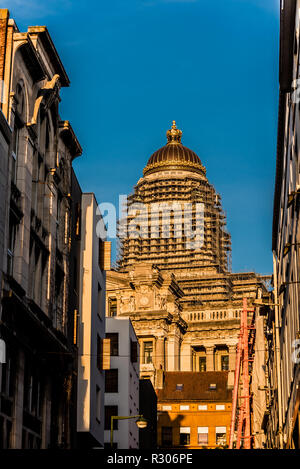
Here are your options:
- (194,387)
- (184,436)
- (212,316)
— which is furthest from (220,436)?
(212,316)

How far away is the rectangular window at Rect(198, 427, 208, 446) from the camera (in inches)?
3720

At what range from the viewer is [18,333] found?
3394cm

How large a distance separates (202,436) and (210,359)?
24031 mm

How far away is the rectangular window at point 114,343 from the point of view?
66875 mm

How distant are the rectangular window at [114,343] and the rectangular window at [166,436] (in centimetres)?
2973

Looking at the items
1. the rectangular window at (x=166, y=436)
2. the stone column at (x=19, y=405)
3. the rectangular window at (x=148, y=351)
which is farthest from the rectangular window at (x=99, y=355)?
the rectangular window at (x=148, y=351)

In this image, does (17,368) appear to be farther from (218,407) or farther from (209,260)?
(209,260)

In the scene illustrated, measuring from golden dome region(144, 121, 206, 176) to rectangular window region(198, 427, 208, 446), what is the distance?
63.9 metres

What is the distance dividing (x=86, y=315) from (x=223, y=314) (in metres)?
74.0

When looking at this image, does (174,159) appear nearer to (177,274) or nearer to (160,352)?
(177,274)

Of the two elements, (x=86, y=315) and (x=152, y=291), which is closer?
(x=86, y=315)

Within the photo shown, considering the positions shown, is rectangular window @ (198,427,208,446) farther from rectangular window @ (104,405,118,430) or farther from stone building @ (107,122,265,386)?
rectangular window @ (104,405,118,430)

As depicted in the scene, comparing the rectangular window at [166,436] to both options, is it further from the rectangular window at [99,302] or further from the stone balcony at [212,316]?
the rectangular window at [99,302]
